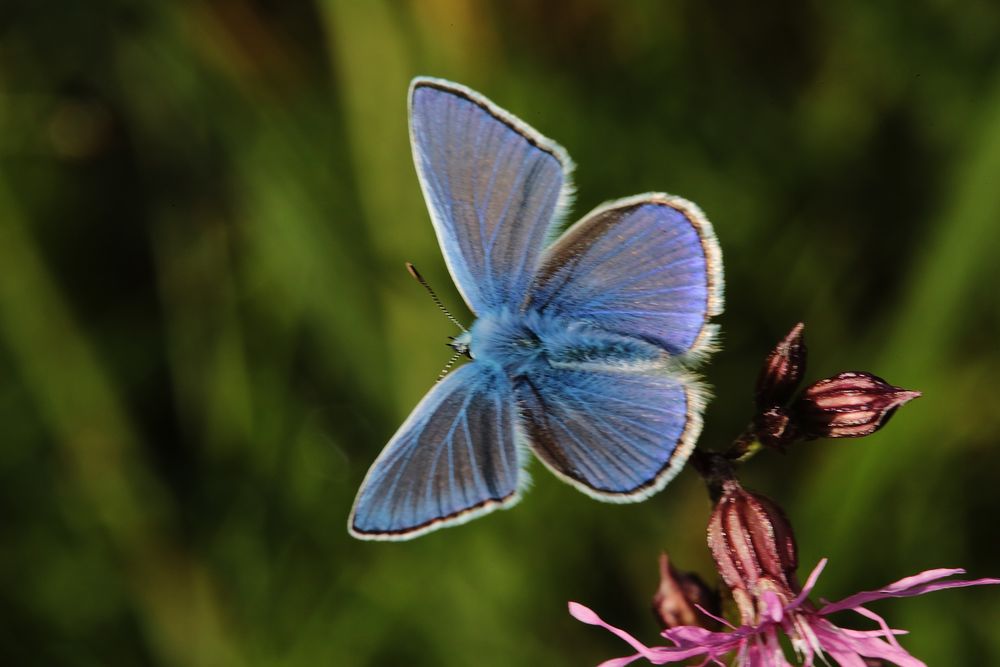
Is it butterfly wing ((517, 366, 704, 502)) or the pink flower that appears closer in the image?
the pink flower

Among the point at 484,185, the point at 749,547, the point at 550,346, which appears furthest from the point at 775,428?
the point at 484,185

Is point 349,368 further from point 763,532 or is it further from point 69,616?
point 763,532

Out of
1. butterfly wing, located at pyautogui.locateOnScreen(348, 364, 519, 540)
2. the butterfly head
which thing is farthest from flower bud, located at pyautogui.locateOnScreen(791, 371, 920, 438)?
the butterfly head

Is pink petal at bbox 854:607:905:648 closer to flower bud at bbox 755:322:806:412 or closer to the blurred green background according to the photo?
flower bud at bbox 755:322:806:412

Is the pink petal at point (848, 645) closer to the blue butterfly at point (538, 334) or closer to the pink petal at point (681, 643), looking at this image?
the pink petal at point (681, 643)

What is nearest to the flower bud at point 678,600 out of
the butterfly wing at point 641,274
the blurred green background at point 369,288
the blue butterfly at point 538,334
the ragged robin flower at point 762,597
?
the ragged robin flower at point 762,597

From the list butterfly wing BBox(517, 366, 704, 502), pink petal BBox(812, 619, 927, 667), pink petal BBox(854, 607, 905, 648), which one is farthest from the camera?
butterfly wing BBox(517, 366, 704, 502)

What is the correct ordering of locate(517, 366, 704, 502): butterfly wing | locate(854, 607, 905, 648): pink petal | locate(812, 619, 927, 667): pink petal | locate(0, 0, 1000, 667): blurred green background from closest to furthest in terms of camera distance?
locate(854, 607, 905, 648): pink petal
locate(812, 619, 927, 667): pink petal
locate(517, 366, 704, 502): butterfly wing
locate(0, 0, 1000, 667): blurred green background
